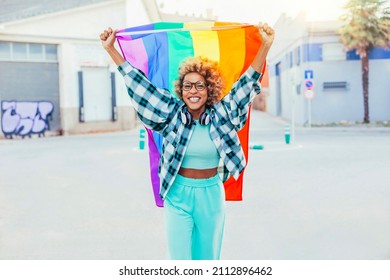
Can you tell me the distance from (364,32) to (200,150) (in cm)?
2061

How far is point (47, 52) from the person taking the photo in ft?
67.8

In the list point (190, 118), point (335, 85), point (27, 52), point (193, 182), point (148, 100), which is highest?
point (27, 52)

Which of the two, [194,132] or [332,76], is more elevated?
[332,76]

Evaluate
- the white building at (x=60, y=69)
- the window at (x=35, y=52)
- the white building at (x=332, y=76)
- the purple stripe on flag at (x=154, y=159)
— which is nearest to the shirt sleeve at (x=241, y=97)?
the purple stripe on flag at (x=154, y=159)

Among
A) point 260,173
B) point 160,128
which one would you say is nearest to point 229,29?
point 160,128

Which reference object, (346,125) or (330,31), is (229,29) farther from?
(330,31)

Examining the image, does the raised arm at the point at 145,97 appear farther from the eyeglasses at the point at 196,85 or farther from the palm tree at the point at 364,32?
the palm tree at the point at 364,32

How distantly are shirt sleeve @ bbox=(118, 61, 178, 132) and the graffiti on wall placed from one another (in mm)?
17202

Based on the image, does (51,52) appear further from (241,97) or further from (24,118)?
(241,97)

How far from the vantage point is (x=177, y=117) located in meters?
3.05

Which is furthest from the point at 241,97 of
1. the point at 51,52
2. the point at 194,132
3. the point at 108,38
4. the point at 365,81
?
the point at 365,81

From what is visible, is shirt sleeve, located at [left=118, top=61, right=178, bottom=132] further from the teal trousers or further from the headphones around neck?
the teal trousers

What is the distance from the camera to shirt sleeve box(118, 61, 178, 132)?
3.07m

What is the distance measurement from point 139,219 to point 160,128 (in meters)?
3.06
